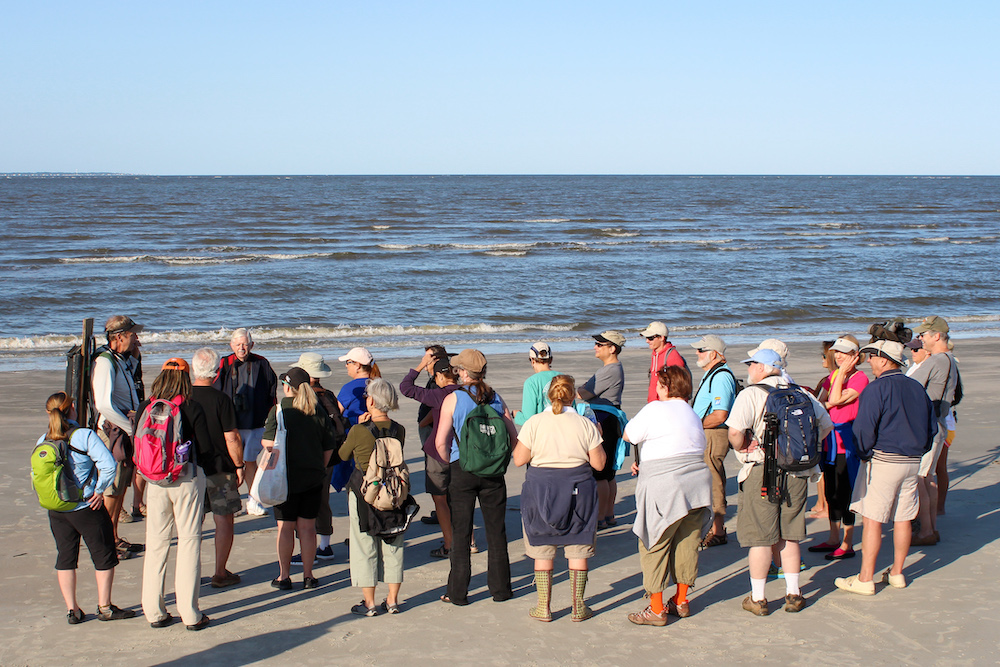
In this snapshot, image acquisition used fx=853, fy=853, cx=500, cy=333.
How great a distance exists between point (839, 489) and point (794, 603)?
123 centimetres

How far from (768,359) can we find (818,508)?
251cm

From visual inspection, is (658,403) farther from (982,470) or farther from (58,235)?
(58,235)

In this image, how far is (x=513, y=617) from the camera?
16.7ft

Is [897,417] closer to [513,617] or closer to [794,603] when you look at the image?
[794,603]

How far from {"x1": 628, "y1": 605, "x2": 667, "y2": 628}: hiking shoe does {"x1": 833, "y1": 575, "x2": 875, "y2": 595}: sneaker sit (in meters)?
1.30

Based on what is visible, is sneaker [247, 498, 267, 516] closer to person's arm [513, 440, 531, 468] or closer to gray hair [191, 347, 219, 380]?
gray hair [191, 347, 219, 380]

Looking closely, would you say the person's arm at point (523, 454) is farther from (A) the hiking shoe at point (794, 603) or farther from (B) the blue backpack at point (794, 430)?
(A) the hiking shoe at point (794, 603)

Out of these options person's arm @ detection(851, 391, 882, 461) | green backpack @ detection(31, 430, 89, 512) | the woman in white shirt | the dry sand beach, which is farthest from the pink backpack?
person's arm @ detection(851, 391, 882, 461)

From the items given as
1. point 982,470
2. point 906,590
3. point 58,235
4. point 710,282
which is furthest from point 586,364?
point 58,235

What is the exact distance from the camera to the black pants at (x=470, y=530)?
5242 mm

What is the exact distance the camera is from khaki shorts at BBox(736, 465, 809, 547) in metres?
5.01

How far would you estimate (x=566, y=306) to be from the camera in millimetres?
22672

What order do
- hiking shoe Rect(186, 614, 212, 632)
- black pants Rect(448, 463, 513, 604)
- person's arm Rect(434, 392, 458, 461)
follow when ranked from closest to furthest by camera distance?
hiking shoe Rect(186, 614, 212, 632), black pants Rect(448, 463, 513, 604), person's arm Rect(434, 392, 458, 461)

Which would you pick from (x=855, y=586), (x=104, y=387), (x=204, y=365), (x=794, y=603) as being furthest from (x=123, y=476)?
(x=855, y=586)
